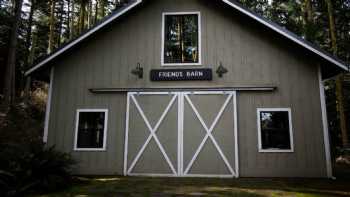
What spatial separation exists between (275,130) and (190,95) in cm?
283

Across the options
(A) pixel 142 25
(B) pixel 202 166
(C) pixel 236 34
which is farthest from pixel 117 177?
(C) pixel 236 34

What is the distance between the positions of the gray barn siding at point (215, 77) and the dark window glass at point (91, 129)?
0.28m

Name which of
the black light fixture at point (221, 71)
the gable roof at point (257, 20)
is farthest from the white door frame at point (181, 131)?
the gable roof at point (257, 20)

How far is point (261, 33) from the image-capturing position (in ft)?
29.1

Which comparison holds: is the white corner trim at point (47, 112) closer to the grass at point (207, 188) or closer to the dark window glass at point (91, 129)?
the dark window glass at point (91, 129)

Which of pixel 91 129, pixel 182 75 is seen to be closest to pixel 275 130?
pixel 182 75

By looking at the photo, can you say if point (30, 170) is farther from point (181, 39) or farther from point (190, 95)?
point (181, 39)

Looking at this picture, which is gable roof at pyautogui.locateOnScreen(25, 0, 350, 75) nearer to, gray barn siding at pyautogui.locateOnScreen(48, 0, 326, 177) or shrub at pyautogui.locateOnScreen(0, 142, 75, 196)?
gray barn siding at pyautogui.locateOnScreen(48, 0, 326, 177)

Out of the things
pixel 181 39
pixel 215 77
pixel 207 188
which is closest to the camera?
pixel 207 188

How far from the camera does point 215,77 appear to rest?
873 centimetres

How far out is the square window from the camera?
9078 millimetres

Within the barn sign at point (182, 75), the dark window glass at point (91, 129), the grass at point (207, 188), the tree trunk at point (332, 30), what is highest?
the tree trunk at point (332, 30)

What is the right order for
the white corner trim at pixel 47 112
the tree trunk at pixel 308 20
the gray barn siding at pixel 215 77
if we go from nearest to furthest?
the gray barn siding at pixel 215 77, the white corner trim at pixel 47 112, the tree trunk at pixel 308 20

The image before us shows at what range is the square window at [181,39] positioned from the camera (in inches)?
357
